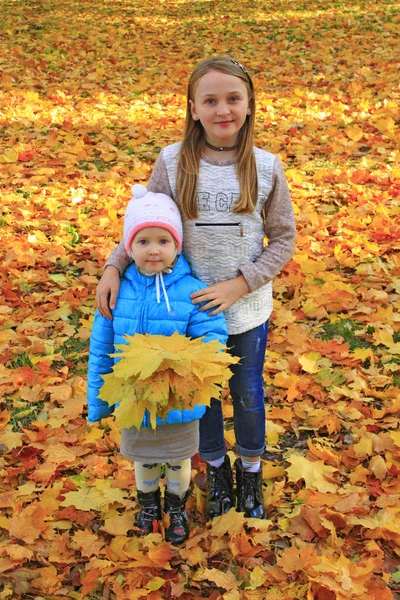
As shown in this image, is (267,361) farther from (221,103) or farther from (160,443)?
(221,103)

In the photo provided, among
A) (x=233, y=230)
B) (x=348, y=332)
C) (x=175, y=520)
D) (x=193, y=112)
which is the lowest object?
(x=175, y=520)

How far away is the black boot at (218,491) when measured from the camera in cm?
273

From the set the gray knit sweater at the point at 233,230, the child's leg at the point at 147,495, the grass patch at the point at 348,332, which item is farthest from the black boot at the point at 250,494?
the grass patch at the point at 348,332

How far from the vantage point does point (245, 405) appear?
2543mm

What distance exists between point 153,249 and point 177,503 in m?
1.11

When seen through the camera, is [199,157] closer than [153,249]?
No

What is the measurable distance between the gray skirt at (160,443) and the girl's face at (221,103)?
3.59 ft

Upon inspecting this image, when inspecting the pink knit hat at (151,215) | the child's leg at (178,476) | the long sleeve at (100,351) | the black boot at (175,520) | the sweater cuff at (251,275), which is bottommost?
the black boot at (175,520)

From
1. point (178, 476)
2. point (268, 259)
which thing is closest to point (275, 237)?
point (268, 259)

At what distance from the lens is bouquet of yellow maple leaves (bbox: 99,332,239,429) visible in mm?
1957

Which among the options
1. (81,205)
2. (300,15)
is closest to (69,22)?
(300,15)

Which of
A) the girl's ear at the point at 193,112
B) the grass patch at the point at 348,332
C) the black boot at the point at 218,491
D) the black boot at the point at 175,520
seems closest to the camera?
the girl's ear at the point at 193,112

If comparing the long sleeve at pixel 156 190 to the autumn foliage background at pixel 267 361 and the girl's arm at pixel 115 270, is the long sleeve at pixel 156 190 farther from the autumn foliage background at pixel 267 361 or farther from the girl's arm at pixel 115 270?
the autumn foliage background at pixel 267 361

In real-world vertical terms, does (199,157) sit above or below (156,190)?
above
